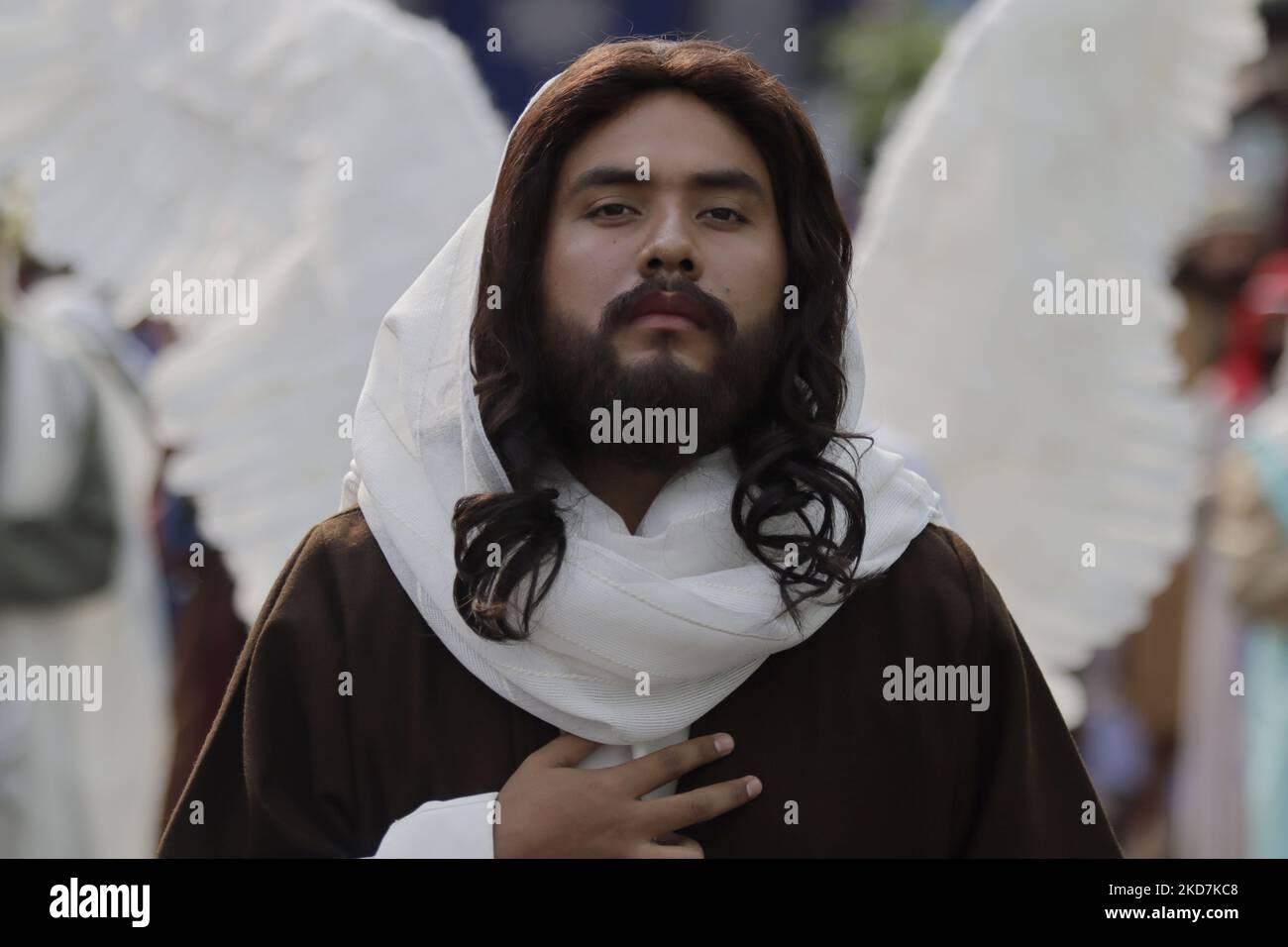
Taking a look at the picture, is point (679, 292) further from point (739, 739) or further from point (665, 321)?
point (739, 739)

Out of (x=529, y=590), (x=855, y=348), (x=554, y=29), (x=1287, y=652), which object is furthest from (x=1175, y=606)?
(x=529, y=590)

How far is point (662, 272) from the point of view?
202 cm

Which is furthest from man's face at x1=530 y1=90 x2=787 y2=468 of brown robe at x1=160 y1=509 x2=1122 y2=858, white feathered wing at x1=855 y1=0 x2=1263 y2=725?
white feathered wing at x1=855 y1=0 x2=1263 y2=725

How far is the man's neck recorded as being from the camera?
216 centimetres

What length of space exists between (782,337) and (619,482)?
256mm

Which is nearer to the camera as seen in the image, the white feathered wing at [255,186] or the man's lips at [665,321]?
the man's lips at [665,321]

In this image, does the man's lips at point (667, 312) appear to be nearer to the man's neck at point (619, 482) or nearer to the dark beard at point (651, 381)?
the dark beard at point (651, 381)

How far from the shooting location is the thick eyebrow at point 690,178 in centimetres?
207

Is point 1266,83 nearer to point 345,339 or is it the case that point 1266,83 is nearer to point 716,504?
point 345,339

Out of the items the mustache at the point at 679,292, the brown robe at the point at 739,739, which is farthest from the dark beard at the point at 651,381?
the brown robe at the point at 739,739

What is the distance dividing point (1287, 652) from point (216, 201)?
2459 millimetres

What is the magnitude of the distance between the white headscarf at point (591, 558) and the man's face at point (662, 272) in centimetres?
10

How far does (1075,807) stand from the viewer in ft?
7.05

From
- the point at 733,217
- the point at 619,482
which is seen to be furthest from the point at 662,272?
the point at 619,482
